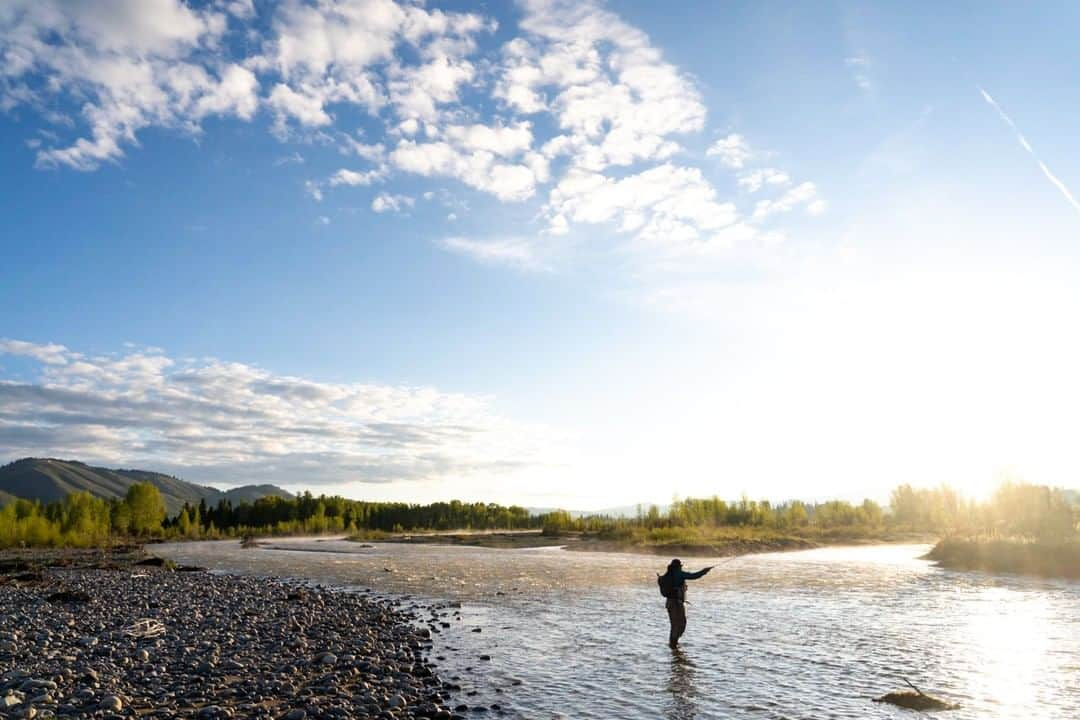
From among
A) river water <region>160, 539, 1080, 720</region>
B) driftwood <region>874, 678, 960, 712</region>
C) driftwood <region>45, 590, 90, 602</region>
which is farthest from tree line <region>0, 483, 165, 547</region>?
driftwood <region>874, 678, 960, 712</region>

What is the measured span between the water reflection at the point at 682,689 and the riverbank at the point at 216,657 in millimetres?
4990

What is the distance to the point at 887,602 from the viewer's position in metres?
32.9

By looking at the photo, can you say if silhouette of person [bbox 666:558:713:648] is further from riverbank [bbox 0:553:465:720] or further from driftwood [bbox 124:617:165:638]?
driftwood [bbox 124:617:165:638]

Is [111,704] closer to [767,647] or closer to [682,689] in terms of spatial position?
[682,689]

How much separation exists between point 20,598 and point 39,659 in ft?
60.6

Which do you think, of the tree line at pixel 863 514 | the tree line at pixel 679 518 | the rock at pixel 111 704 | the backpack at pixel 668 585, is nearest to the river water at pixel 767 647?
the backpack at pixel 668 585

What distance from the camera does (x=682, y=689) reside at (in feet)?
56.1

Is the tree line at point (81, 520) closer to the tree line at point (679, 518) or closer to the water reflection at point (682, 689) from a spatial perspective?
the tree line at point (679, 518)

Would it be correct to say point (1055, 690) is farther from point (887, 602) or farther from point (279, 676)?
point (279, 676)

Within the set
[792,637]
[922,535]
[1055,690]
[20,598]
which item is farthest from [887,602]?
[922,535]

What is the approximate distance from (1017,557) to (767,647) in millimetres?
39466

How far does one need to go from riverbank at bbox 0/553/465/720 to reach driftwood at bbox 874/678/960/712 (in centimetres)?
1001

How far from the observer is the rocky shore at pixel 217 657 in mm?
14297

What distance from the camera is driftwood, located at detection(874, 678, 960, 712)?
15.3m
